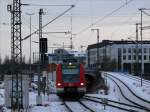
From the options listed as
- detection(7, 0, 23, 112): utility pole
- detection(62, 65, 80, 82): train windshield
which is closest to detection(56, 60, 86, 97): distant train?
detection(62, 65, 80, 82): train windshield

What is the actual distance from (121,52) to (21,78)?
14823 cm

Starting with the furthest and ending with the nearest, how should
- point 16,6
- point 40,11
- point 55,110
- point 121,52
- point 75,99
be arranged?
point 121,52 → point 75,99 → point 40,11 → point 55,110 → point 16,6

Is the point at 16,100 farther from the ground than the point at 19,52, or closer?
closer

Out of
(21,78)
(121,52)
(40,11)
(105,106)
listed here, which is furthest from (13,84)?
(121,52)

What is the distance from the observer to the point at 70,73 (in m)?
46.7

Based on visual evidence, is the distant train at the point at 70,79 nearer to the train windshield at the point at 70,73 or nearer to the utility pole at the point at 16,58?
the train windshield at the point at 70,73

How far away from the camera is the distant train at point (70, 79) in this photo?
152ft

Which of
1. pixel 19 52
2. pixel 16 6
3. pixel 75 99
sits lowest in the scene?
pixel 75 99

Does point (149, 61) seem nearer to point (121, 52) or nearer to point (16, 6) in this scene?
point (121, 52)

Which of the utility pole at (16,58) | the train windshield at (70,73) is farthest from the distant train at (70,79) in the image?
the utility pole at (16,58)

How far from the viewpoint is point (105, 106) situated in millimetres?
37500

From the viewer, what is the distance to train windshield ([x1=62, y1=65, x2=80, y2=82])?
46.6 metres

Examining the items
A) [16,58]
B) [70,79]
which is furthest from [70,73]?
[16,58]

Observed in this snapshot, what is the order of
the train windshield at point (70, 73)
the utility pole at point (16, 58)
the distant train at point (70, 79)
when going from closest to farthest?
the utility pole at point (16, 58)
the distant train at point (70, 79)
the train windshield at point (70, 73)
